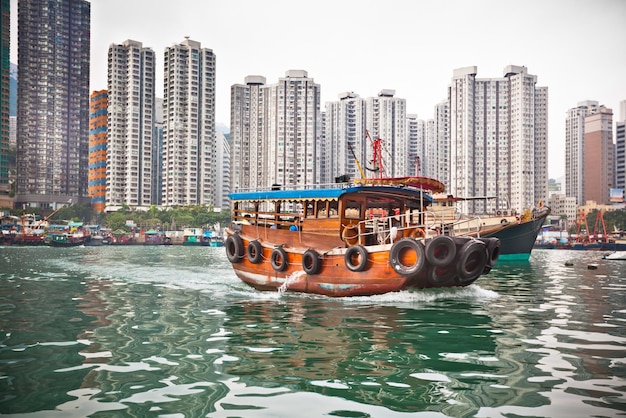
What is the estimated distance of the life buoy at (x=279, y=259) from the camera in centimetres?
1441

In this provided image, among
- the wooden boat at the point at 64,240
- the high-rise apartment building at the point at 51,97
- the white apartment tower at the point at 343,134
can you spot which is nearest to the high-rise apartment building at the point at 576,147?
the white apartment tower at the point at 343,134

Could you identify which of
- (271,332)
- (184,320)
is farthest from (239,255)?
(271,332)

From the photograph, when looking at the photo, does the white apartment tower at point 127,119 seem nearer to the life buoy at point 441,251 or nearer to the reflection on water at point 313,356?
the reflection on water at point 313,356

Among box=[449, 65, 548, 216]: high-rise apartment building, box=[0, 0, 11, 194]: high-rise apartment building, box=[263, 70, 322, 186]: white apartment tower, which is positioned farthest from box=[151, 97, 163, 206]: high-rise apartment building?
box=[449, 65, 548, 216]: high-rise apartment building

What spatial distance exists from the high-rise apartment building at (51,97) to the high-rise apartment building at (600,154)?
10560 centimetres

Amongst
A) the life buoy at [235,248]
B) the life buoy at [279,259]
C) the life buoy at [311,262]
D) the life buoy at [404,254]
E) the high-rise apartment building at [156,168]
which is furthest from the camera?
the high-rise apartment building at [156,168]

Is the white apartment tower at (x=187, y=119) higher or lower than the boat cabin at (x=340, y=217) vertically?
higher

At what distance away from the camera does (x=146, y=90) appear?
9362 centimetres

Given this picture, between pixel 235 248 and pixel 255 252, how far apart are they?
1.30 metres

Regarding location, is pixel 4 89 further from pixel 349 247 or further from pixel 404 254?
pixel 404 254

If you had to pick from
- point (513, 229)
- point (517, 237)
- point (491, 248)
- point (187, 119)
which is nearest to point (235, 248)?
point (491, 248)

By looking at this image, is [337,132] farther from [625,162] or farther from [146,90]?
[625,162]

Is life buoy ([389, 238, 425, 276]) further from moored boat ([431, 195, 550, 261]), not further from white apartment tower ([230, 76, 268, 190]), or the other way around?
white apartment tower ([230, 76, 268, 190])

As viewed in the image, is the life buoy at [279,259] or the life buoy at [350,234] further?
the life buoy at [279,259]
